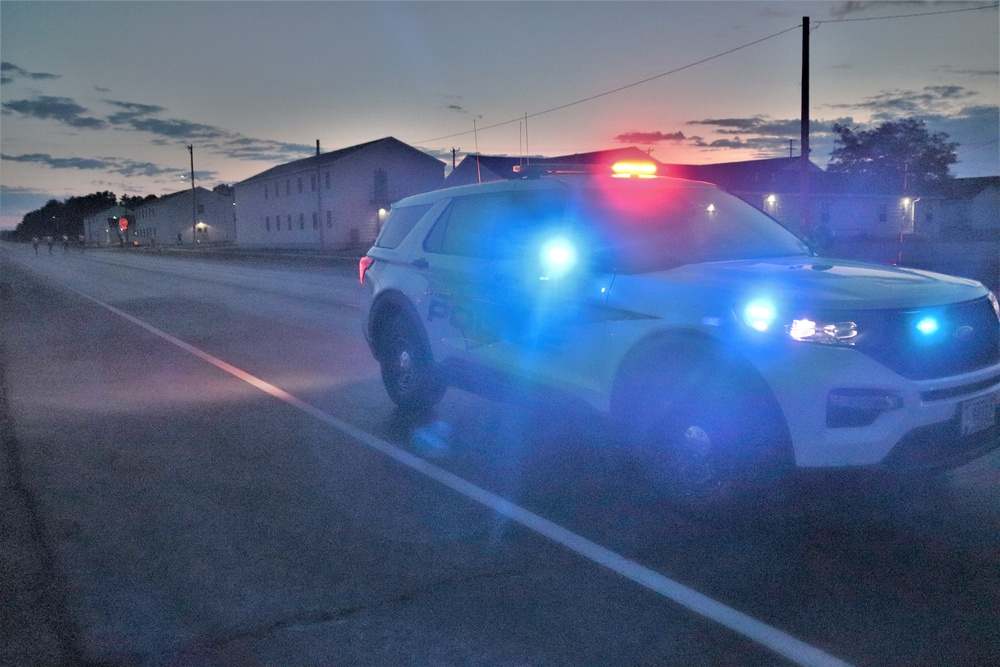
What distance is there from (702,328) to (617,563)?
124cm

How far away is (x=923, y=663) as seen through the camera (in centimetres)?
324

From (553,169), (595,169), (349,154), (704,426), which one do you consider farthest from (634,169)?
(349,154)

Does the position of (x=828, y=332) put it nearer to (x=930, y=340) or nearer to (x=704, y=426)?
(x=930, y=340)

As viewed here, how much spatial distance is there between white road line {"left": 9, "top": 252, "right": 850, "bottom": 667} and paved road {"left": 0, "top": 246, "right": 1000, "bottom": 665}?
0.06 ft

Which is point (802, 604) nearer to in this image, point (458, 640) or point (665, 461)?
point (665, 461)

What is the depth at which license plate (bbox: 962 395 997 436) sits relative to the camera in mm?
4176

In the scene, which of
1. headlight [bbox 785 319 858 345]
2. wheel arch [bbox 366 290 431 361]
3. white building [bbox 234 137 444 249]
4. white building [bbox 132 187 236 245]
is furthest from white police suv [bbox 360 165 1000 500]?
white building [bbox 132 187 236 245]

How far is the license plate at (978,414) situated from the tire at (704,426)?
0.92 m

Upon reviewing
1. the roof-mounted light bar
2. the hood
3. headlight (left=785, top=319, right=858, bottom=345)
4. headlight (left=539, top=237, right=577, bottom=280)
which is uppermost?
the roof-mounted light bar

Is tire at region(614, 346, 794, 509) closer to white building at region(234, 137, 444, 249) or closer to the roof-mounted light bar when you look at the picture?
the roof-mounted light bar

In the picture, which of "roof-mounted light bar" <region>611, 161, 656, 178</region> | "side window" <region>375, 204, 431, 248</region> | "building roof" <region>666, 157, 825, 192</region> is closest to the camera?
"roof-mounted light bar" <region>611, 161, 656, 178</region>

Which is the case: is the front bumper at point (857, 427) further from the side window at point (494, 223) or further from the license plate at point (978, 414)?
the side window at point (494, 223)

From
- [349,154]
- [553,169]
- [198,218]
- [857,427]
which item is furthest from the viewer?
[198,218]

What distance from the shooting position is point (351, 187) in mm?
64500
